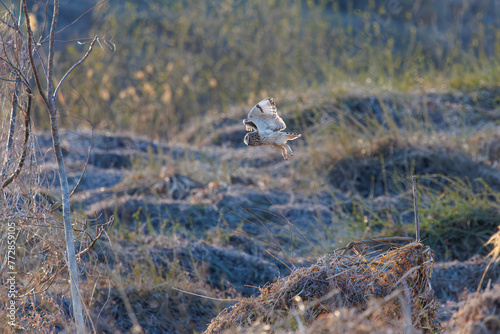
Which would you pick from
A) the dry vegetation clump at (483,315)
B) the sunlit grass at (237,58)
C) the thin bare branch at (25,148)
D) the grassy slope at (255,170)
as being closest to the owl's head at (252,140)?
the dry vegetation clump at (483,315)

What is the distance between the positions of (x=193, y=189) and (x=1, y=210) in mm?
2368

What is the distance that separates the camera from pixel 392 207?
4.32 meters

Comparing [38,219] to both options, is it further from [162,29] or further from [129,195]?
[162,29]

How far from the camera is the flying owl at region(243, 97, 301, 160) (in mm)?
1875

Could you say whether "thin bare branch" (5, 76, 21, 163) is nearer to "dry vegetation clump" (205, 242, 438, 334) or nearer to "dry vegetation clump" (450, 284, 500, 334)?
"dry vegetation clump" (205, 242, 438, 334)

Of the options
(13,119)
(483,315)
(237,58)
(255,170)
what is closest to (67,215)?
(13,119)

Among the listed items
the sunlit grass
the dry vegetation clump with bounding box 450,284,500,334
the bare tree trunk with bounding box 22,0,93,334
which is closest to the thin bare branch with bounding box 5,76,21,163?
the bare tree trunk with bounding box 22,0,93,334

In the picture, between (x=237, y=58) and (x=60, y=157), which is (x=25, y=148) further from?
(x=237, y=58)

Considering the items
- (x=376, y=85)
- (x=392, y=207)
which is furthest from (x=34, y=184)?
(x=376, y=85)

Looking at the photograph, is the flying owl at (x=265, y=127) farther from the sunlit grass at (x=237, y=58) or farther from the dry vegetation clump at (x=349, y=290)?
the sunlit grass at (x=237, y=58)

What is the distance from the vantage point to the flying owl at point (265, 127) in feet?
6.15

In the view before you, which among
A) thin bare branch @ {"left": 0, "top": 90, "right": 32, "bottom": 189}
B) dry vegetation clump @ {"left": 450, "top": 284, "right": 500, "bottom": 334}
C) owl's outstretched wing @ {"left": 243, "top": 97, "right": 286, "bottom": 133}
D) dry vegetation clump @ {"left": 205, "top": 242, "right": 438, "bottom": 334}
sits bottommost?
dry vegetation clump @ {"left": 205, "top": 242, "right": 438, "bottom": 334}

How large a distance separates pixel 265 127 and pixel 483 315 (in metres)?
0.90

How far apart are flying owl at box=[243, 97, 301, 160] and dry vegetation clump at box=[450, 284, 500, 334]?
72cm
